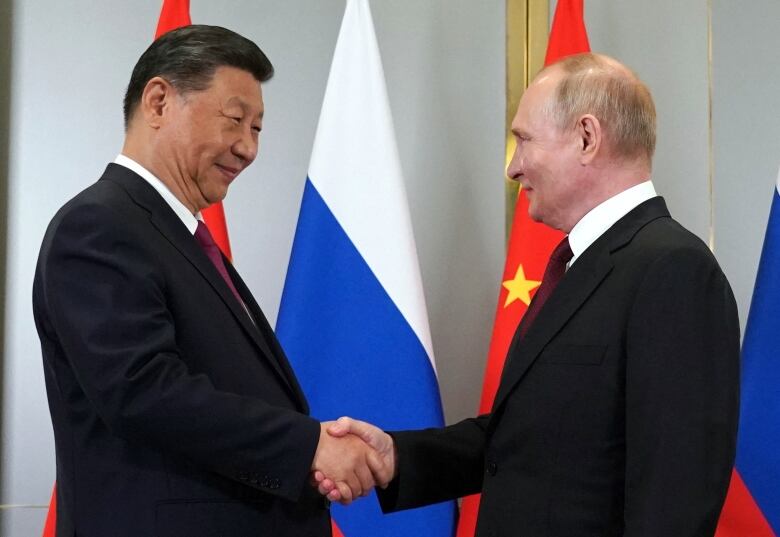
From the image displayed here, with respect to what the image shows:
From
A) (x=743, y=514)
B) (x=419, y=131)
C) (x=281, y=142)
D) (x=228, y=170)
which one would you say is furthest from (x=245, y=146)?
(x=743, y=514)

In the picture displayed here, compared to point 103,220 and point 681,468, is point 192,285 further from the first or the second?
point 681,468

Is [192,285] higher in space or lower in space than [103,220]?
lower

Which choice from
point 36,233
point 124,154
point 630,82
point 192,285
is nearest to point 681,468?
point 630,82

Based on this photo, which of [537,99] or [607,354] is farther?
[537,99]

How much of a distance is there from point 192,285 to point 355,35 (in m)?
1.38

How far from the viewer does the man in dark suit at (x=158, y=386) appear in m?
1.53

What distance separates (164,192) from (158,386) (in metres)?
0.39

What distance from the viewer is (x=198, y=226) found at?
71.6 inches

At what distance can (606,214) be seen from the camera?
5.60 feet

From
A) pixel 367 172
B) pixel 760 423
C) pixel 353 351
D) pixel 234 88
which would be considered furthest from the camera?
pixel 367 172

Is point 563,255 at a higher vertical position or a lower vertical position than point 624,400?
higher

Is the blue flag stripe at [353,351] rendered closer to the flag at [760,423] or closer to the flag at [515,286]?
the flag at [515,286]

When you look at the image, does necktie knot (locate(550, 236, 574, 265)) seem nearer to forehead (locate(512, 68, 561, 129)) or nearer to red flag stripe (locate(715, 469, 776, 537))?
forehead (locate(512, 68, 561, 129))

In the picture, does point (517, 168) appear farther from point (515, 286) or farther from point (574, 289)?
point (515, 286)
